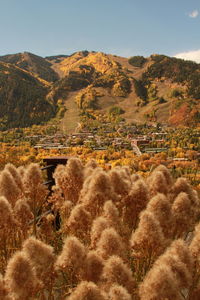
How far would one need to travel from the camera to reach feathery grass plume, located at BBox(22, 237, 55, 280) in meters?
1.05

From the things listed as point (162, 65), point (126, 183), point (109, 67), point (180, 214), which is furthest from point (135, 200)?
point (109, 67)

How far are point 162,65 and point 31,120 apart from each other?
231 feet

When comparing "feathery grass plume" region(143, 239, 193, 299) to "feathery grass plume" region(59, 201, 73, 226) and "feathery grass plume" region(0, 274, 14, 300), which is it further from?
"feathery grass plume" region(59, 201, 73, 226)

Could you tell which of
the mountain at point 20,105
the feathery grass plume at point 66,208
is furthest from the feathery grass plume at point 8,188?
the mountain at point 20,105

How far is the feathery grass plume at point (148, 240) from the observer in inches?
48.9

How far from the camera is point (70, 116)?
11325 cm

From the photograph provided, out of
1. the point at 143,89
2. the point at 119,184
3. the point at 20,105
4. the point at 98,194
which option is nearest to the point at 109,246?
the point at 98,194

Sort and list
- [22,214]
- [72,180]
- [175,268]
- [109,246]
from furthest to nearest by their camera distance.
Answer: [72,180] < [22,214] < [109,246] < [175,268]

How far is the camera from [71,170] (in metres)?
2.15

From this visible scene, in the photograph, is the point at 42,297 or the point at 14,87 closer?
the point at 42,297

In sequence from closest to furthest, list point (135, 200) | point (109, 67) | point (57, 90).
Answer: point (135, 200)
point (57, 90)
point (109, 67)

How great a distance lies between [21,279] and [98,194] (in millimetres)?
824

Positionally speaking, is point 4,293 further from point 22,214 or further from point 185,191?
point 185,191

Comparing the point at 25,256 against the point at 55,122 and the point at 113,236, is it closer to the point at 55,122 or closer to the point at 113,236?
the point at 113,236
